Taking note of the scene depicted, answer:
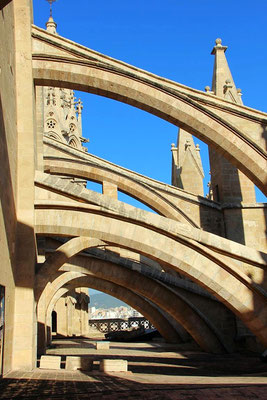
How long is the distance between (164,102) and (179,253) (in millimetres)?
3227

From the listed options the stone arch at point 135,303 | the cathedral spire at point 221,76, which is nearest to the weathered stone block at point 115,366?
the stone arch at point 135,303

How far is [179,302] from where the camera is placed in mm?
13289

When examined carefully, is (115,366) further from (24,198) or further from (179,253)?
(24,198)

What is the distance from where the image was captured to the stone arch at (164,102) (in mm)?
10008

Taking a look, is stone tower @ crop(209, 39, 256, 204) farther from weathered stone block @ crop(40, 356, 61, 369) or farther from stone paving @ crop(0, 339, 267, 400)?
weathered stone block @ crop(40, 356, 61, 369)

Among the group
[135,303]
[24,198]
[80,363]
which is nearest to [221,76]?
[135,303]

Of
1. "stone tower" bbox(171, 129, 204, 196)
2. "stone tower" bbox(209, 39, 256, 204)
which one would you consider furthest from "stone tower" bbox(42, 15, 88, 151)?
"stone tower" bbox(209, 39, 256, 204)

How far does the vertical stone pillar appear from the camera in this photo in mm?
8617

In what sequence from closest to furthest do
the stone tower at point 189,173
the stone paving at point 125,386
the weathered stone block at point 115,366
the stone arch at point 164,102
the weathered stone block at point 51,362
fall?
the stone paving at point 125,386
the weathered stone block at point 115,366
the weathered stone block at point 51,362
the stone arch at point 164,102
the stone tower at point 189,173

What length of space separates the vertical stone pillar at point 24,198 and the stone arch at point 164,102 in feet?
1.82

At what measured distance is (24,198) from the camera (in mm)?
8922

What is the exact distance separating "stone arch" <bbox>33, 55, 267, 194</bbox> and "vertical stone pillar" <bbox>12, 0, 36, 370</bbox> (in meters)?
0.55

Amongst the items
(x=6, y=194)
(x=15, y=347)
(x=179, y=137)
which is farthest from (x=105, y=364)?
(x=179, y=137)

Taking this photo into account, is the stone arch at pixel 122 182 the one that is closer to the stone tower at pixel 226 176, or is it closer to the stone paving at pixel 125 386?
the stone tower at pixel 226 176
